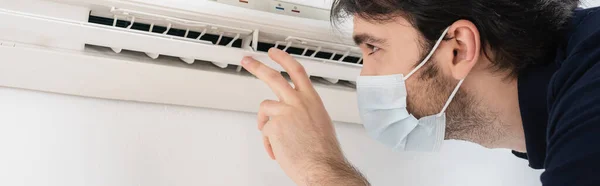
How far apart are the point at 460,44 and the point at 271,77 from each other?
31 cm

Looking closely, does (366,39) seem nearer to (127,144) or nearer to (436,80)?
(436,80)

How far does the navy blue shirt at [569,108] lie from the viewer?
605 millimetres

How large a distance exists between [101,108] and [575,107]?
83cm

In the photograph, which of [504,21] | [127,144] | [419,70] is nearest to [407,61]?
[419,70]

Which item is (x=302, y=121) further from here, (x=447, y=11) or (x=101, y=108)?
(x=101, y=108)

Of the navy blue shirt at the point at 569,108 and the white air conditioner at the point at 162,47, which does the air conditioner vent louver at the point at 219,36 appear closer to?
the white air conditioner at the point at 162,47

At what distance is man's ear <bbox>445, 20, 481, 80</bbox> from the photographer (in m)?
0.89

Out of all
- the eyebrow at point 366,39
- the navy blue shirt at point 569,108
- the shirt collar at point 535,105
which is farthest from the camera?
the eyebrow at point 366,39

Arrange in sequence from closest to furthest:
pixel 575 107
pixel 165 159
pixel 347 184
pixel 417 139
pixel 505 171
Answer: pixel 575 107 → pixel 347 184 → pixel 417 139 → pixel 165 159 → pixel 505 171

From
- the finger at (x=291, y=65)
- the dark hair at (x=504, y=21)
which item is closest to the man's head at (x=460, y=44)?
the dark hair at (x=504, y=21)

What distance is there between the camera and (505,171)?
1459 mm

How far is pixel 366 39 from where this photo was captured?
38.1 inches

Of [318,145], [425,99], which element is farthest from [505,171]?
[318,145]

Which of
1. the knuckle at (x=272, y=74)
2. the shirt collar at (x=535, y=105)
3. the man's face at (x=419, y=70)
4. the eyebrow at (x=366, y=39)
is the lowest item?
the shirt collar at (x=535, y=105)
